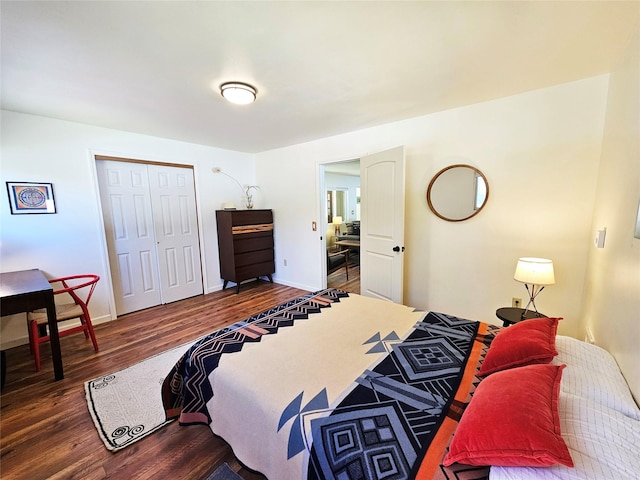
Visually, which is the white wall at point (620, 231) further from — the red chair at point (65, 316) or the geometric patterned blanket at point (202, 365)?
the red chair at point (65, 316)

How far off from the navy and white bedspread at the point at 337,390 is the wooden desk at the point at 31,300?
129 cm

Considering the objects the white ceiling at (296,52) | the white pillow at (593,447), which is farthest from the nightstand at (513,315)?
the white ceiling at (296,52)

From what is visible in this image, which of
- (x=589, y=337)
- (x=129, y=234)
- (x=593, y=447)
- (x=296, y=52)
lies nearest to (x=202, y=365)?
(x=593, y=447)

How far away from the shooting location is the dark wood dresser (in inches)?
159

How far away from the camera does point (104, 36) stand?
1.45 metres

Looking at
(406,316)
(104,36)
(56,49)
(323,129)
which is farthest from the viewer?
(323,129)

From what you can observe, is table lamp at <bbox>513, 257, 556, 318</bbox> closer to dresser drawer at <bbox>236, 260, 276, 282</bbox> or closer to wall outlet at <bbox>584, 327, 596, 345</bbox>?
wall outlet at <bbox>584, 327, 596, 345</bbox>

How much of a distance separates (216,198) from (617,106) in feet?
14.7

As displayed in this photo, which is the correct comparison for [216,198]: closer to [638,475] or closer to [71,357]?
[71,357]

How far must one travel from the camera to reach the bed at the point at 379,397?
30.6 inches

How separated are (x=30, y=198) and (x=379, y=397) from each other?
3.73 metres

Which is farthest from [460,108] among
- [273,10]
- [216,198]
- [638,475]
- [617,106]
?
[216,198]

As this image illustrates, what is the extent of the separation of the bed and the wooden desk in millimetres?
1281

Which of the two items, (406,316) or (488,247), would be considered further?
(488,247)
